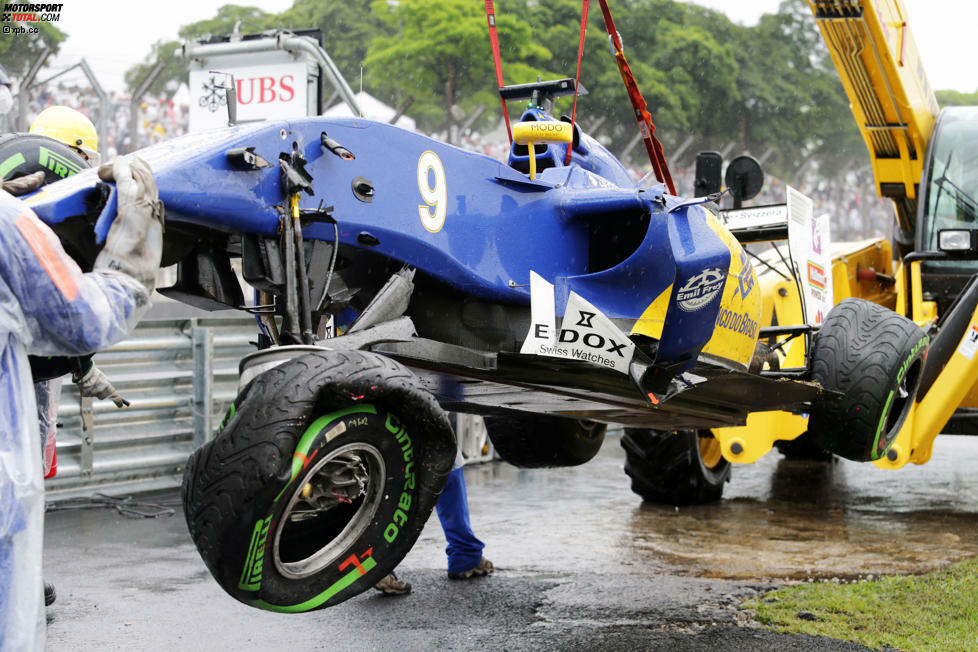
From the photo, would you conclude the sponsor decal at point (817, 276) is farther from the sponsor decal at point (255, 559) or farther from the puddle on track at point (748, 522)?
the sponsor decal at point (255, 559)

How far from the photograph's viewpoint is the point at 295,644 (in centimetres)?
523

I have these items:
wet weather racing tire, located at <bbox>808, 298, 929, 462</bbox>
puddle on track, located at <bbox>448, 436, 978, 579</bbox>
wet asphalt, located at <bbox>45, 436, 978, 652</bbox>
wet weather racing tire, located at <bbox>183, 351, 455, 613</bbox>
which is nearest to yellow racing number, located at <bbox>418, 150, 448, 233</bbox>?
wet weather racing tire, located at <bbox>183, 351, 455, 613</bbox>

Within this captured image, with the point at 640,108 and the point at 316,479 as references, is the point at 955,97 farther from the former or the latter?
the point at 316,479

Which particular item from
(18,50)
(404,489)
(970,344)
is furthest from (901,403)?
(18,50)

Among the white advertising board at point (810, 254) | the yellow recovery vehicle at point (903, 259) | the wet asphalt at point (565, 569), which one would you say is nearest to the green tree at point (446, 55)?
the yellow recovery vehicle at point (903, 259)

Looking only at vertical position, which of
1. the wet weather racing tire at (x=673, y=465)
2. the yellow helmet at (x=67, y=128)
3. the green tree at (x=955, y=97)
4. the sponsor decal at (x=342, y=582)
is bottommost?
the wet weather racing tire at (x=673, y=465)

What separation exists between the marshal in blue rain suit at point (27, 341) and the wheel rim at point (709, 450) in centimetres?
654

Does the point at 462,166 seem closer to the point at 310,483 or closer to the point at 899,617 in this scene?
the point at 310,483

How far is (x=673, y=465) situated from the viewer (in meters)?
8.76

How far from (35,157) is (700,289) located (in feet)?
9.17

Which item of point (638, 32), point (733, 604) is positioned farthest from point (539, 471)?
point (638, 32)

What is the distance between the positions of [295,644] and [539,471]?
569 cm

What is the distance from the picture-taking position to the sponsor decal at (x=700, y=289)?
479cm

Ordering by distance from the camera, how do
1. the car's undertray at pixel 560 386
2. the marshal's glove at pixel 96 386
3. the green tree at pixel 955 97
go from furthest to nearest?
the green tree at pixel 955 97 → the marshal's glove at pixel 96 386 → the car's undertray at pixel 560 386
